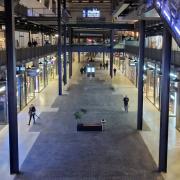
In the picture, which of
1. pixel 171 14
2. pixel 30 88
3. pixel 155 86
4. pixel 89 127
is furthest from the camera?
pixel 30 88

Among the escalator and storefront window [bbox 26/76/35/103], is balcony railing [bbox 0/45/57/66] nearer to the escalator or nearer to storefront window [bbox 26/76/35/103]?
storefront window [bbox 26/76/35/103]

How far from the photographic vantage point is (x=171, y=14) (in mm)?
13148

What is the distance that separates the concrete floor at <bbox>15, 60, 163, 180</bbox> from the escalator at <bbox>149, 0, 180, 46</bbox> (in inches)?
253

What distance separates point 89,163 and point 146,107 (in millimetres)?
15226

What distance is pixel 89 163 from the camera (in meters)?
18.1

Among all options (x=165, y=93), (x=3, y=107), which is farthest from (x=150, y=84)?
(x=165, y=93)

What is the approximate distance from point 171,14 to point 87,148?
945 centimetres

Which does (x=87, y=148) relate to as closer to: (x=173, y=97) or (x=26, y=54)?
(x=173, y=97)

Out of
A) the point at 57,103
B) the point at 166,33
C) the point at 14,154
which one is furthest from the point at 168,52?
the point at 57,103

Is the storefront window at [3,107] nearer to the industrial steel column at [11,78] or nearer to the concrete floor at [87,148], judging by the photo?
the concrete floor at [87,148]

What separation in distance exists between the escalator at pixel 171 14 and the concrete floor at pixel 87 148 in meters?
6.42

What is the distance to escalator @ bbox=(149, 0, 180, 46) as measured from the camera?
12.1 m

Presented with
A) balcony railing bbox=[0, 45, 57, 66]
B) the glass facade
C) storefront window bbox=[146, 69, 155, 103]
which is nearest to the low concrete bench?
balcony railing bbox=[0, 45, 57, 66]

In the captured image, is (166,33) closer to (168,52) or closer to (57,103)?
(168,52)
